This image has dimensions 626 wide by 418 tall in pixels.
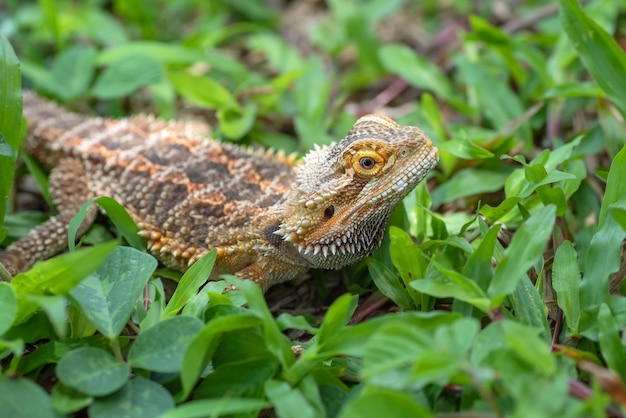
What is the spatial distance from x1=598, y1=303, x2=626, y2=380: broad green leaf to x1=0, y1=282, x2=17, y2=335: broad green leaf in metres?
1.91

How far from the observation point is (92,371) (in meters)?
2.10

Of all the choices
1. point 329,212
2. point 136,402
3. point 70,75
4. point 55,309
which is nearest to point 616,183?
point 329,212

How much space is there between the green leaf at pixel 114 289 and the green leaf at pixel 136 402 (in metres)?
0.19

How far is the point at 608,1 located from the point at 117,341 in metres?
3.46

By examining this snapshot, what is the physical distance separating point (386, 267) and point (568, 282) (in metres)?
0.74

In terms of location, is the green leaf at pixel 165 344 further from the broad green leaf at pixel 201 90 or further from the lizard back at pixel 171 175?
the broad green leaf at pixel 201 90

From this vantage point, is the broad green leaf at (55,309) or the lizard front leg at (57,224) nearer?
the broad green leaf at (55,309)

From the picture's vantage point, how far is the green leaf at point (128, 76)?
12.8ft

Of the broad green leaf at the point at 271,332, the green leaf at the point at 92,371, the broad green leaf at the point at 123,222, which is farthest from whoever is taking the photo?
the broad green leaf at the point at 123,222

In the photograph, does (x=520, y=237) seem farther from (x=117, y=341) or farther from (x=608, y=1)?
(x=608, y=1)

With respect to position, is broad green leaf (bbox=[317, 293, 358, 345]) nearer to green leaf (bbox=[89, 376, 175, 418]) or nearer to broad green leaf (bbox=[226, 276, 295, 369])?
broad green leaf (bbox=[226, 276, 295, 369])

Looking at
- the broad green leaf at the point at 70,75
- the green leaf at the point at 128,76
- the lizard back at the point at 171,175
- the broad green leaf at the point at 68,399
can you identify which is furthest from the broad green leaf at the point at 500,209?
the broad green leaf at the point at 70,75

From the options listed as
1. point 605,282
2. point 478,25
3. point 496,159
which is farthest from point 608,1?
point 605,282

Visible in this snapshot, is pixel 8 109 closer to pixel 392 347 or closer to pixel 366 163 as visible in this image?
pixel 366 163
